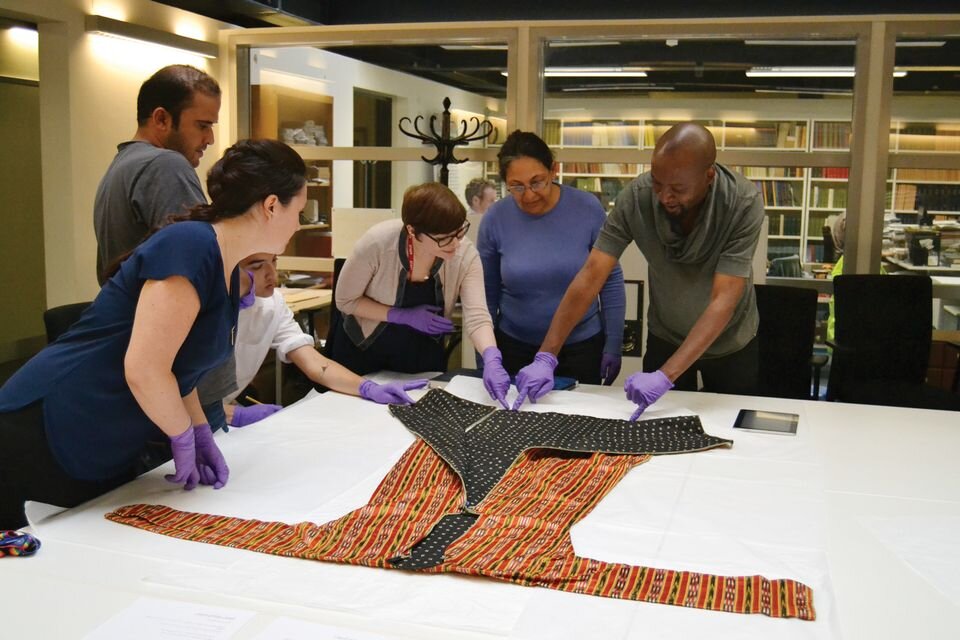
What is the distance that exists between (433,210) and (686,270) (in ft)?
2.50

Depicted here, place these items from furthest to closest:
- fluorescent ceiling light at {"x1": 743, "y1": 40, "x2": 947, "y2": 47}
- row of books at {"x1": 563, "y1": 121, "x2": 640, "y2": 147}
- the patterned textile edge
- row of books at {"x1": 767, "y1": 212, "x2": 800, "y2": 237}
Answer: row of books at {"x1": 767, "y1": 212, "x2": 800, "y2": 237}
row of books at {"x1": 563, "y1": 121, "x2": 640, "y2": 147}
fluorescent ceiling light at {"x1": 743, "y1": 40, "x2": 947, "y2": 47}
the patterned textile edge

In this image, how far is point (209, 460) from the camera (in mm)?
1668

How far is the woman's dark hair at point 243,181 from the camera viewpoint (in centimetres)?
160

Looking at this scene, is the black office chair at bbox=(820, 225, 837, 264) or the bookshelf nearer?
the bookshelf

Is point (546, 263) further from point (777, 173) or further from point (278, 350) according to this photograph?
point (777, 173)

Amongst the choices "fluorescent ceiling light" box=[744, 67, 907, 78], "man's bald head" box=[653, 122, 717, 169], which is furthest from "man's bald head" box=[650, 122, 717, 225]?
"fluorescent ceiling light" box=[744, 67, 907, 78]

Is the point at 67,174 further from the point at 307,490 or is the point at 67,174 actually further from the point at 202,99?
the point at 307,490

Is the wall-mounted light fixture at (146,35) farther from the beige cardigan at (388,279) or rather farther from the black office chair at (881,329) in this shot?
the black office chair at (881,329)

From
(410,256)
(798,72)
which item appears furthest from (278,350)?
(798,72)

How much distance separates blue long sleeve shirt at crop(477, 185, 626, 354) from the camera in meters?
2.81

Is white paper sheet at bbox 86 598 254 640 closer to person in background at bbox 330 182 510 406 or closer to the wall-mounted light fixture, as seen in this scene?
person in background at bbox 330 182 510 406

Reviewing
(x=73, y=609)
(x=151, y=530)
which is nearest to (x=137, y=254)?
(x=151, y=530)

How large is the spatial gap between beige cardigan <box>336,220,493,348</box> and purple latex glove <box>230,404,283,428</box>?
15.3 inches

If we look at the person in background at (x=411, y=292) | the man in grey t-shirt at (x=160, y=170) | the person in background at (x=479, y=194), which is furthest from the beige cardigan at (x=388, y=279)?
the person in background at (x=479, y=194)
